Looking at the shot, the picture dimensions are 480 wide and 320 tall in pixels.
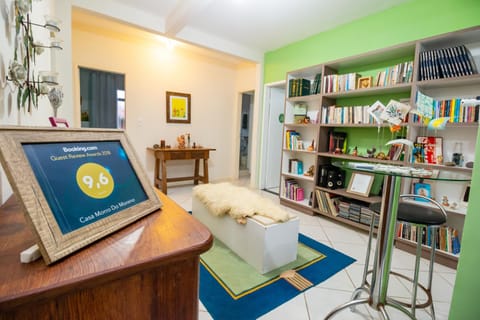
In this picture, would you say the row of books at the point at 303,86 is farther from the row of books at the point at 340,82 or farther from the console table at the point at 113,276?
the console table at the point at 113,276

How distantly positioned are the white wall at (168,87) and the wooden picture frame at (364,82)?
238 cm

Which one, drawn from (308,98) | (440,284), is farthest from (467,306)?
(308,98)

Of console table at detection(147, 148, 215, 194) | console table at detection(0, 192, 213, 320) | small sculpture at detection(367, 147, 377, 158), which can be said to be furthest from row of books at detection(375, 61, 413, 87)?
console table at detection(147, 148, 215, 194)

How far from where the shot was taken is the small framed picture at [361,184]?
250 centimetres

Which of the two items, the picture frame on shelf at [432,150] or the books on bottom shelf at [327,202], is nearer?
the picture frame on shelf at [432,150]

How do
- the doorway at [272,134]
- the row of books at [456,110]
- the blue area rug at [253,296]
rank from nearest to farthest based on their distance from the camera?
the blue area rug at [253,296]
the row of books at [456,110]
the doorway at [272,134]

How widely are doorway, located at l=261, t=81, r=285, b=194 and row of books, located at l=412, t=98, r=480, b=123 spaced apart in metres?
2.38

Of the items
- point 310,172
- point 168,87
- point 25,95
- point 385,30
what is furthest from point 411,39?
point 168,87

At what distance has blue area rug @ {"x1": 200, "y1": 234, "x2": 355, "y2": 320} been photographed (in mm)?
1393

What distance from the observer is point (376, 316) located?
1.39 metres

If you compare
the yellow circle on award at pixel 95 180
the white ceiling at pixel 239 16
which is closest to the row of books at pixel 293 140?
the white ceiling at pixel 239 16

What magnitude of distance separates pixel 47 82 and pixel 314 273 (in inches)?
85.2

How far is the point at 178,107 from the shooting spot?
168 inches

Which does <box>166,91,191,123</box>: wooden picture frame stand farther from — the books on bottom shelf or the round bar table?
the round bar table
